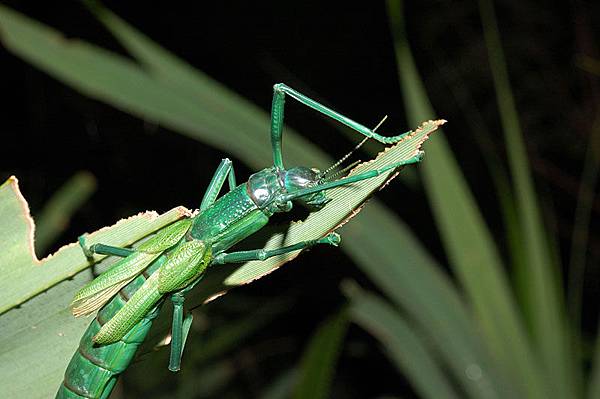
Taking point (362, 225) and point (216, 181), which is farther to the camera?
point (362, 225)

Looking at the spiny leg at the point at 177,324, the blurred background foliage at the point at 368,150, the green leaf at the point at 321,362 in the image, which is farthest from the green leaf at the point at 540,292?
the spiny leg at the point at 177,324

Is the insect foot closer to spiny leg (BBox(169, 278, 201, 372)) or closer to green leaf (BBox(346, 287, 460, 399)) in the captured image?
spiny leg (BBox(169, 278, 201, 372))

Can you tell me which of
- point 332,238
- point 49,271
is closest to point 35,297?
point 49,271

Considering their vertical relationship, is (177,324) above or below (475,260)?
below

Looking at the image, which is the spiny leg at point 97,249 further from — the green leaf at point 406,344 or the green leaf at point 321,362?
the green leaf at point 406,344

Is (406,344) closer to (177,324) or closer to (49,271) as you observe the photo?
(177,324)

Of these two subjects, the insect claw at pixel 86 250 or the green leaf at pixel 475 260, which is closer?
A: the insect claw at pixel 86 250

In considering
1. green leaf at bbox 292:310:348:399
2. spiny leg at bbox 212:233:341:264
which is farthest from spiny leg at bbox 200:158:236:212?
green leaf at bbox 292:310:348:399
